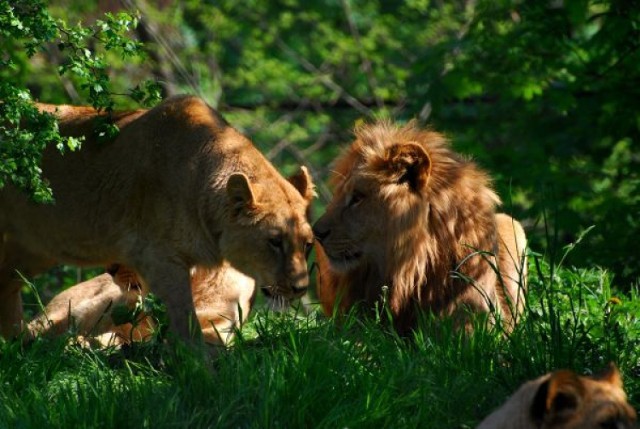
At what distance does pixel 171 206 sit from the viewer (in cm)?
666

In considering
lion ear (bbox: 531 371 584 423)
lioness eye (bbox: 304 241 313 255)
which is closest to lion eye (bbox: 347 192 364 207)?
lioness eye (bbox: 304 241 313 255)

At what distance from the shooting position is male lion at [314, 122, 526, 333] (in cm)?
683

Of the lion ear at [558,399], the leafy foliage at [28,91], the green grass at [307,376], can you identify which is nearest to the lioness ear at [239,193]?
the green grass at [307,376]

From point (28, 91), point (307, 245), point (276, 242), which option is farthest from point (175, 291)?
point (28, 91)

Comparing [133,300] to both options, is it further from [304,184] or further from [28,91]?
[28,91]

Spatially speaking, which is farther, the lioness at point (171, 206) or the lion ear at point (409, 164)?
the lion ear at point (409, 164)

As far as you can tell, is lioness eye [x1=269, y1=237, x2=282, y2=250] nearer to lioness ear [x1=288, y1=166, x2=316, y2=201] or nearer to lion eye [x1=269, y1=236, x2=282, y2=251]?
lion eye [x1=269, y1=236, x2=282, y2=251]

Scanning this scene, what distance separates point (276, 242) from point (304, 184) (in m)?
0.55

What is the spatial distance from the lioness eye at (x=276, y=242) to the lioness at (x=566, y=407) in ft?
7.45

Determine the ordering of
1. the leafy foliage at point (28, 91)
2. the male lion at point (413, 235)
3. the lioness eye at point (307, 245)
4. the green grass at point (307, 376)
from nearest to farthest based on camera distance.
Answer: the green grass at point (307, 376), the leafy foliage at point (28, 91), the lioness eye at point (307, 245), the male lion at point (413, 235)

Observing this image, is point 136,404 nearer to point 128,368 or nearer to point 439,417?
point 128,368

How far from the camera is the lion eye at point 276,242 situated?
656 centimetres

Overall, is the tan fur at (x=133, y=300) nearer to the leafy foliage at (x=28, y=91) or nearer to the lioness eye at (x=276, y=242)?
the lioness eye at (x=276, y=242)

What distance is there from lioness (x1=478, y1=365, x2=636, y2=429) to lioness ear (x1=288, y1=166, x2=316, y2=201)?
8.71ft
